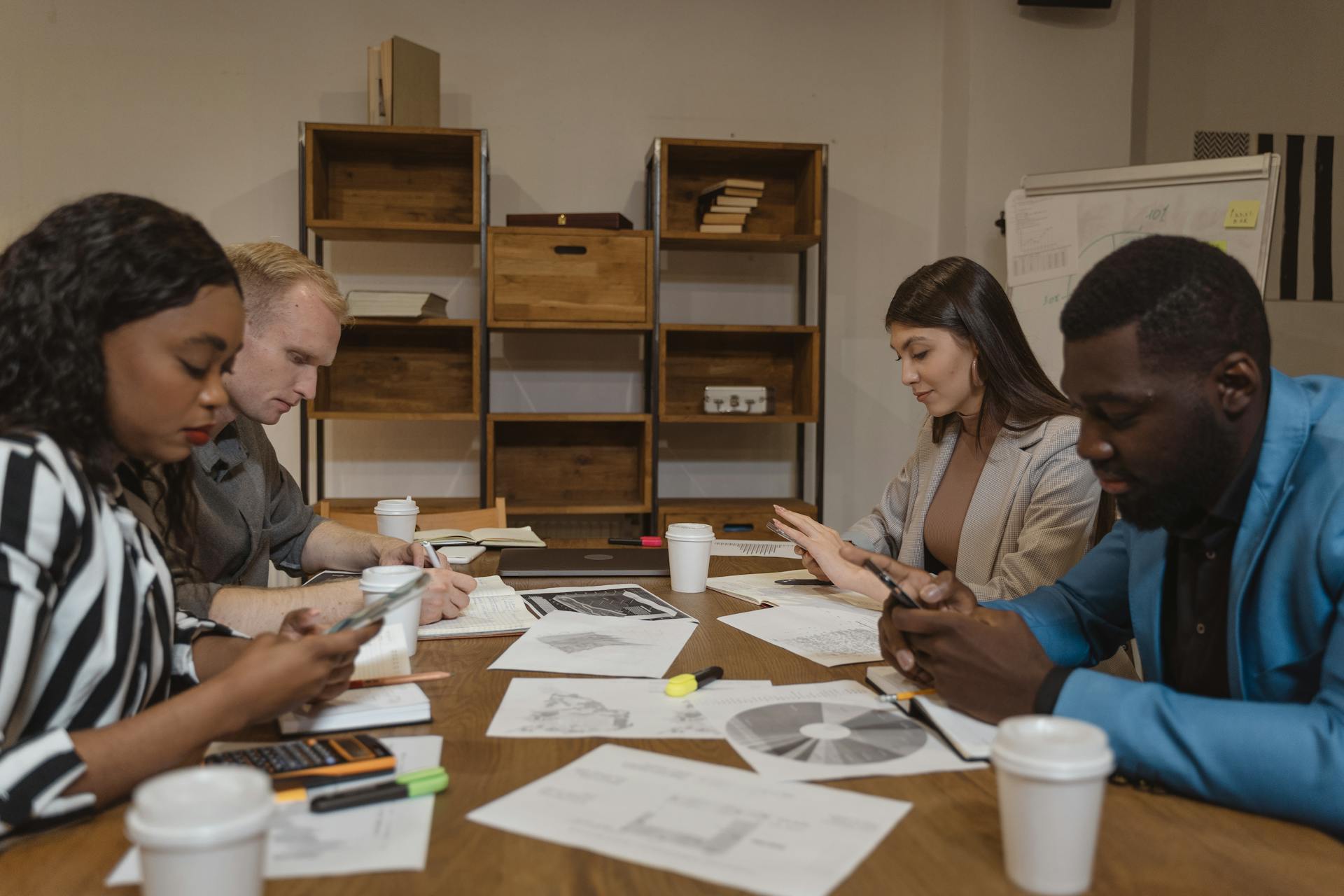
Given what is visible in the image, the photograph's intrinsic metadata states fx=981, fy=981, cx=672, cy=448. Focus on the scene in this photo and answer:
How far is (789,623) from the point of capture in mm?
1444

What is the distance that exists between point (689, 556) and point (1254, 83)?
3520mm

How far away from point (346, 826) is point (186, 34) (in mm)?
3750

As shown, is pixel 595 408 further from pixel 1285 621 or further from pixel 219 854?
pixel 219 854

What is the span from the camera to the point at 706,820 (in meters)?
0.75

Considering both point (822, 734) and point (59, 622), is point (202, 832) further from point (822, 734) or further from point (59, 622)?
point (822, 734)

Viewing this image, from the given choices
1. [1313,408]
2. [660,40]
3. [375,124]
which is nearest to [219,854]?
[1313,408]

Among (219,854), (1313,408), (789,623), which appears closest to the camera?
(219,854)

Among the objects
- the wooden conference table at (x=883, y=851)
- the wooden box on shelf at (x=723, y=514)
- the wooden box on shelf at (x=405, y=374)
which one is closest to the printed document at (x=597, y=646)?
the wooden conference table at (x=883, y=851)

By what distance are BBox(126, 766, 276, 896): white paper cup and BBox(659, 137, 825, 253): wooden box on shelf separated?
308cm

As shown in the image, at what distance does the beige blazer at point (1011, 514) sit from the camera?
1.71m

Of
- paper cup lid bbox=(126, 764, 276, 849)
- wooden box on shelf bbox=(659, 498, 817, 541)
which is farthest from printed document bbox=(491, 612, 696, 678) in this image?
wooden box on shelf bbox=(659, 498, 817, 541)

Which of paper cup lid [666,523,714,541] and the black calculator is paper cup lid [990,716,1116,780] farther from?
paper cup lid [666,523,714,541]

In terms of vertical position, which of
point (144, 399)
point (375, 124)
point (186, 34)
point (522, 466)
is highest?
point (186, 34)

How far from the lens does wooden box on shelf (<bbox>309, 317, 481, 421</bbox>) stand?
355 cm
